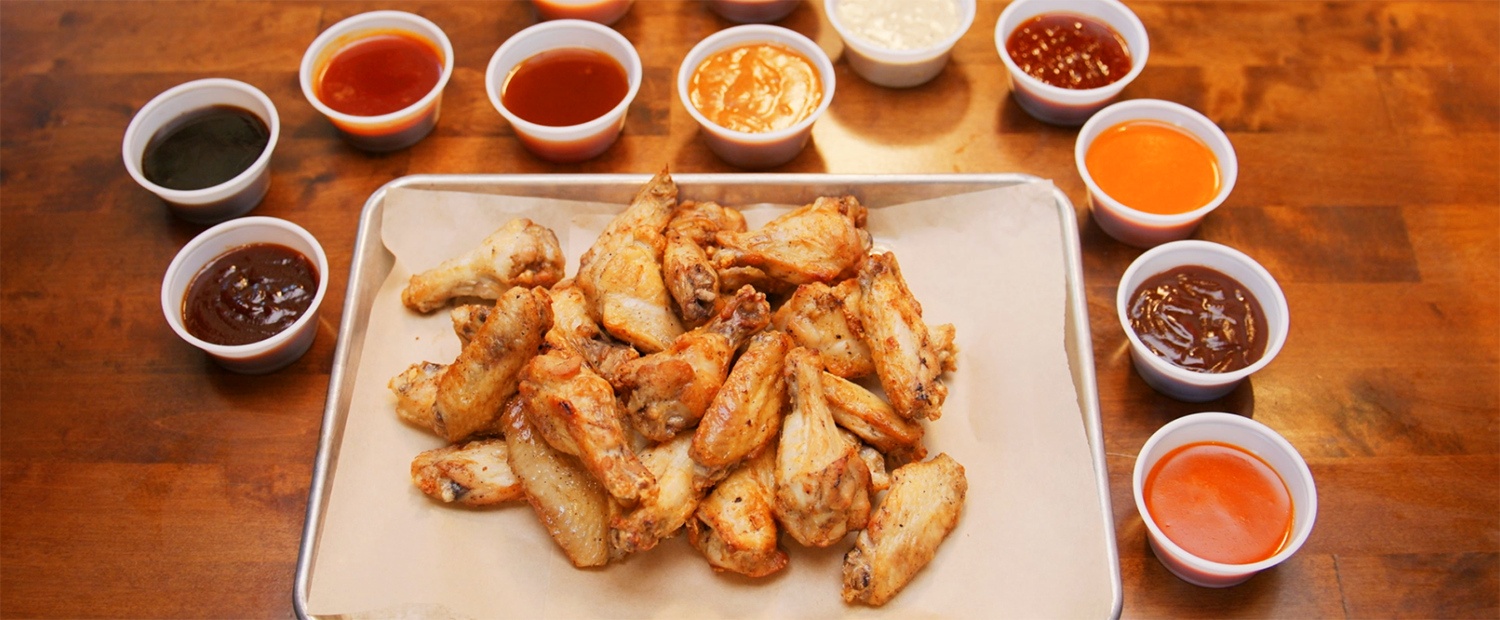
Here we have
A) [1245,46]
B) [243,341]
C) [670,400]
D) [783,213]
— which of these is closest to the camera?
[670,400]

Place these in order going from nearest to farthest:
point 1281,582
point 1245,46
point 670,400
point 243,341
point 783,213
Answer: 1. point 670,400
2. point 1281,582
3. point 243,341
4. point 783,213
5. point 1245,46

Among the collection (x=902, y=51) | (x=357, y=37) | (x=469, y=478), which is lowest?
(x=469, y=478)

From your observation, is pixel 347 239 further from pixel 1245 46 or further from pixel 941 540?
pixel 1245 46

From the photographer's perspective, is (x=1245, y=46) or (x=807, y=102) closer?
(x=807, y=102)

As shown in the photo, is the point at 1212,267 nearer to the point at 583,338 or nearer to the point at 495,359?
the point at 583,338

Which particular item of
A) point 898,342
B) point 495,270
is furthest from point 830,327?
point 495,270

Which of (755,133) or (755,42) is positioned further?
(755,42)

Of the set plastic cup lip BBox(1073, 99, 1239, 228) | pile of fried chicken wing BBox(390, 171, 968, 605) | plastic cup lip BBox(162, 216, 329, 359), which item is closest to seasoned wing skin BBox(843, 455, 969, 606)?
pile of fried chicken wing BBox(390, 171, 968, 605)

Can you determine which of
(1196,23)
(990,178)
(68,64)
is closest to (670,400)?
(990,178)
